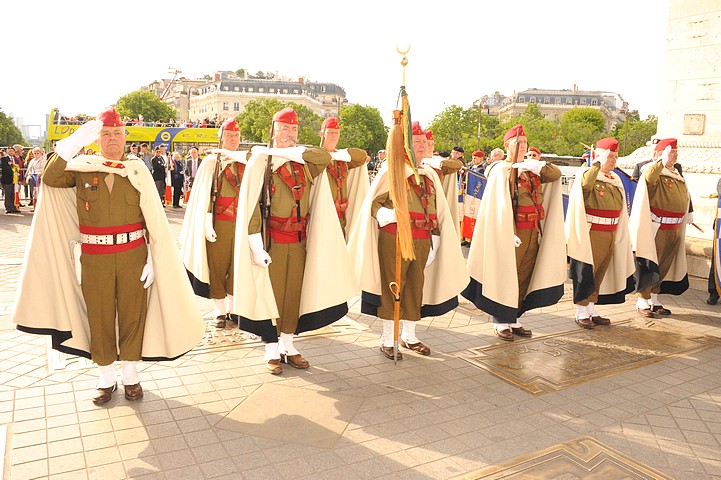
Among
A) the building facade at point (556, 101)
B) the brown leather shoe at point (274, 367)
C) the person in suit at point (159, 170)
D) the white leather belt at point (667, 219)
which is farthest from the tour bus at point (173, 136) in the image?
the building facade at point (556, 101)

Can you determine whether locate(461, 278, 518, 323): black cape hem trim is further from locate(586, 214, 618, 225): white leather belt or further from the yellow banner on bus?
the yellow banner on bus

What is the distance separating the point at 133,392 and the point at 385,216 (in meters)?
2.49

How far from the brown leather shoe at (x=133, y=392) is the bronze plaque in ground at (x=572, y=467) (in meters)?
2.43

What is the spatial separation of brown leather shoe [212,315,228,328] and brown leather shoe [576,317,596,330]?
396cm

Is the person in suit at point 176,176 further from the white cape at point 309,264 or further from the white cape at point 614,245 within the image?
the white cape at point 309,264

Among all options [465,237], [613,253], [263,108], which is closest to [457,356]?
[613,253]

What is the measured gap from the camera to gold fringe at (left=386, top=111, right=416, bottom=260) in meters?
5.07

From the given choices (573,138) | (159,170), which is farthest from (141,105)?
(159,170)

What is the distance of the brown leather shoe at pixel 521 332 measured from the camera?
626 centimetres

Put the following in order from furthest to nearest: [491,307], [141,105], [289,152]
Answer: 1. [141,105]
2. [491,307]
3. [289,152]

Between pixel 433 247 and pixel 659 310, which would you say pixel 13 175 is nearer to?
pixel 433 247

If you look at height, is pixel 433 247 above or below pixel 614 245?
above

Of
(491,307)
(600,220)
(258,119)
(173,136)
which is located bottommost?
(491,307)

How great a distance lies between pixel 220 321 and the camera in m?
6.33
